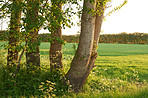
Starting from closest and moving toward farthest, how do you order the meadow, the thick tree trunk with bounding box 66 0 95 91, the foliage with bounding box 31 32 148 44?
the meadow < the thick tree trunk with bounding box 66 0 95 91 < the foliage with bounding box 31 32 148 44

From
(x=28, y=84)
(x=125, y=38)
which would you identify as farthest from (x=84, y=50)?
(x=125, y=38)

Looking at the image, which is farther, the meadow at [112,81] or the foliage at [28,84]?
the foliage at [28,84]

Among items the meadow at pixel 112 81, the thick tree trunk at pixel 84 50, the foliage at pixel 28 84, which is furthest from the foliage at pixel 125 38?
the thick tree trunk at pixel 84 50

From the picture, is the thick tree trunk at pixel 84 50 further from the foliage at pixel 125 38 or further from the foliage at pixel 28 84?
the foliage at pixel 125 38

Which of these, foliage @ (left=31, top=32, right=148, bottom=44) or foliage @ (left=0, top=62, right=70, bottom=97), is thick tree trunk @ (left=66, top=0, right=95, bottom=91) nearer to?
foliage @ (left=0, top=62, right=70, bottom=97)

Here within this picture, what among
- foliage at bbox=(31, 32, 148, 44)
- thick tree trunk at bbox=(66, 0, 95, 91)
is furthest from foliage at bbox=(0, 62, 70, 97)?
foliage at bbox=(31, 32, 148, 44)

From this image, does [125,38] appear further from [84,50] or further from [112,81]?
[84,50]

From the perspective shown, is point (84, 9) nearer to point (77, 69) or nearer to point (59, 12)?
point (59, 12)

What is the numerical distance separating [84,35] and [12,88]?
274 centimetres

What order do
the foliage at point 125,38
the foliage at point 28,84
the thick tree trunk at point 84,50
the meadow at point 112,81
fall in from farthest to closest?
1. the foliage at point 125,38
2. the thick tree trunk at point 84,50
3. the foliage at point 28,84
4. the meadow at point 112,81

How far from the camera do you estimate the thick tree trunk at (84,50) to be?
4641mm

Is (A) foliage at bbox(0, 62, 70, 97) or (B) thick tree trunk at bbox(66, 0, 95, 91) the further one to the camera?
(B) thick tree trunk at bbox(66, 0, 95, 91)

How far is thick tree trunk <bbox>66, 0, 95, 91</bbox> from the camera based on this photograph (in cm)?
464

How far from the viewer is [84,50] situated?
4727 mm
